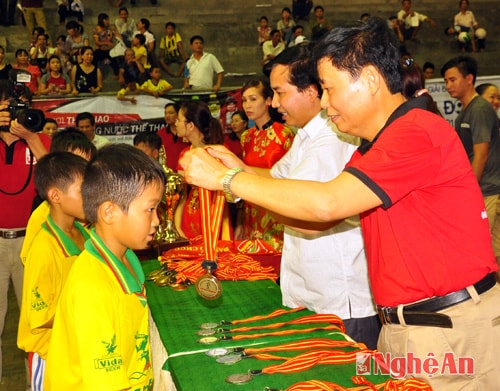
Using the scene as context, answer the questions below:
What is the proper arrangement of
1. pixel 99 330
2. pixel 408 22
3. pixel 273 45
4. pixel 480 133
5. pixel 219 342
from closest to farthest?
pixel 99 330 → pixel 219 342 → pixel 480 133 → pixel 273 45 → pixel 408 22

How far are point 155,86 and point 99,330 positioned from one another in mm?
7701

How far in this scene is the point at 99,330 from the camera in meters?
1.72

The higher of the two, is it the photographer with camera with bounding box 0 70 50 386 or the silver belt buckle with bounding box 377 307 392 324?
the photographer with camera with bounding box 0 70 50 386

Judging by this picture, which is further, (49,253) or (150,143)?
(150,143)

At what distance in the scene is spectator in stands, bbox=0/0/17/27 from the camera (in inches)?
475

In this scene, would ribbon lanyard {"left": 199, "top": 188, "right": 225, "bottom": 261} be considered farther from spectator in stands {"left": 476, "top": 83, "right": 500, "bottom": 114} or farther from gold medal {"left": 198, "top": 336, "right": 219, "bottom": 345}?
spectator in stands {"left": 476, "top": 83, "right": 500, "bottom": 114}

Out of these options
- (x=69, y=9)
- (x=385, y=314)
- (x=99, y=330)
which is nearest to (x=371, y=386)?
(x=385, y=314)

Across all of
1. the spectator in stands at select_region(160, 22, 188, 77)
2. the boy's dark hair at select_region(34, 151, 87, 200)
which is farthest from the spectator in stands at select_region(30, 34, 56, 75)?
the boy's dark hair at select_region(34, 151, 87, 200)

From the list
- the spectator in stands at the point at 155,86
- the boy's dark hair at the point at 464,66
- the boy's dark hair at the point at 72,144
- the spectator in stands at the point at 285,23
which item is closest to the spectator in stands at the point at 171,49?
the spectator in stands at the point at 155,86

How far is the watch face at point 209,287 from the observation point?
2408 mm

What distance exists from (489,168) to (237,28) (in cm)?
893

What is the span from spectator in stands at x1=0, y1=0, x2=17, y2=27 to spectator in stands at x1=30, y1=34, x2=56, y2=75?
2.32m

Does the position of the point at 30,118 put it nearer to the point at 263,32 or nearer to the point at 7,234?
the point at 7,234

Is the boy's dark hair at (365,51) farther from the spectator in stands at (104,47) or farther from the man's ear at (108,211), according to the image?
the spectator in stands at (104,47)
